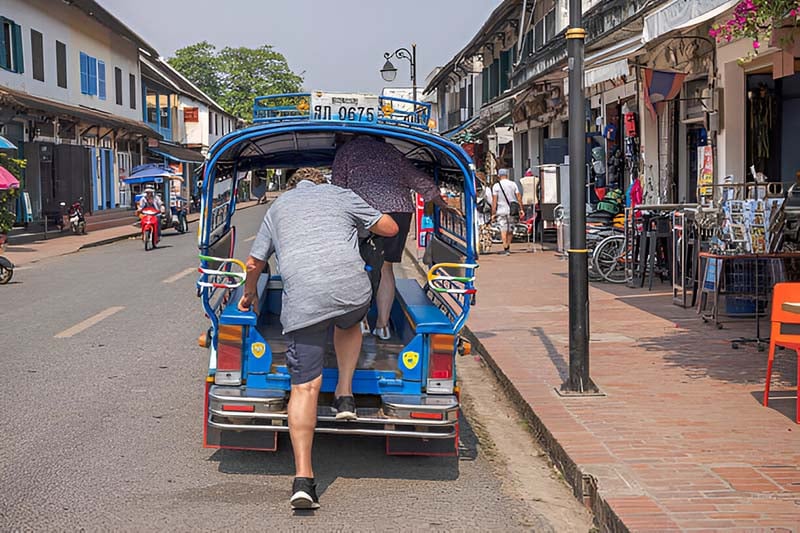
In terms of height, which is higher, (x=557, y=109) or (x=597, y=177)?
(x=557, y=109)

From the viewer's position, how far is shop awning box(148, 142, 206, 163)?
4562cm

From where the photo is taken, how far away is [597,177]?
67.4 feet

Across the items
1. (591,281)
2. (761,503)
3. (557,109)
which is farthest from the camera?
(557,109)

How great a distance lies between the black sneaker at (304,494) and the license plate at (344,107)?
241 cm

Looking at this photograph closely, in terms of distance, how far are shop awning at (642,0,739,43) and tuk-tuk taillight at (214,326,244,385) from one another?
465cm

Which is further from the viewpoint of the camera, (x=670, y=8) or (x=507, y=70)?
(x=507, y=70)

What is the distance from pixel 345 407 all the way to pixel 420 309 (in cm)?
130

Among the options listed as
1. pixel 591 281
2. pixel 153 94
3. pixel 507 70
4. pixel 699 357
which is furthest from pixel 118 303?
pixel 153 94

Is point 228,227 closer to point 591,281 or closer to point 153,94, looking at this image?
point 591,281

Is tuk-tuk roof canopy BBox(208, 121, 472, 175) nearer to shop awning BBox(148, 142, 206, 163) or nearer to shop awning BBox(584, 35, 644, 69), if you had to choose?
shop awning BBox(584, 35, 644, 69)

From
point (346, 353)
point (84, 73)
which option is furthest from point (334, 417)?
point (84, 73)

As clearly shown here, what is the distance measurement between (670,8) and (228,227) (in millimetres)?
4994

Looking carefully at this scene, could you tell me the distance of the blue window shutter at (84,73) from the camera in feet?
112

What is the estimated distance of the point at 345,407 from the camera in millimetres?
5652
